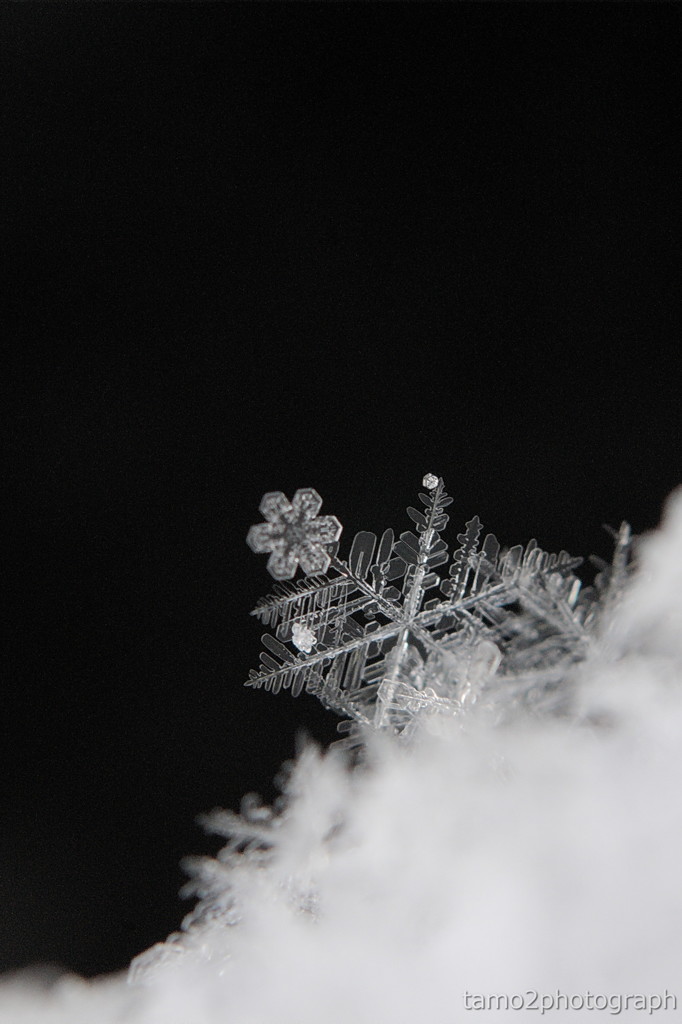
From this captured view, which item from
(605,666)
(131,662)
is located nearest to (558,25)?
(605,666)

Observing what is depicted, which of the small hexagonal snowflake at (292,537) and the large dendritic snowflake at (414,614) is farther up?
the small hexagonal snowflake at (292,537)

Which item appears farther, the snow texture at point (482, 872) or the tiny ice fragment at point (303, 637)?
the tiny ice fragment at point (303, 637)

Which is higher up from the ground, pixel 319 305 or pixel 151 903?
pixel 319 305

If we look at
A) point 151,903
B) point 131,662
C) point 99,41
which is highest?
point 99,41

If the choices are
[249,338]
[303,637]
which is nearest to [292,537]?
[303,637]

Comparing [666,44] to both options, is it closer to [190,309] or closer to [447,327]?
[447,327]

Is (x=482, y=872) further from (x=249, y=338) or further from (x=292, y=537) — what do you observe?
(x=249, y=338)
